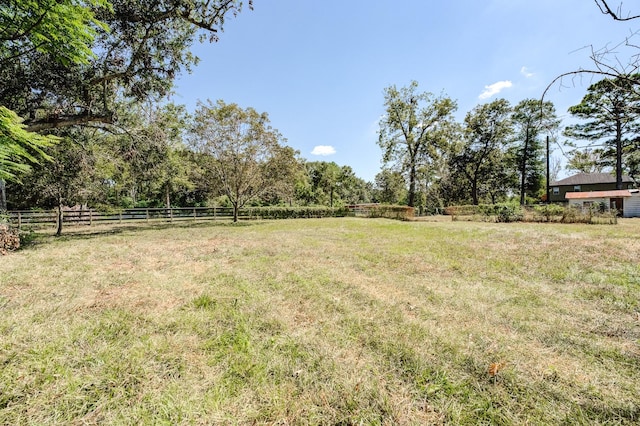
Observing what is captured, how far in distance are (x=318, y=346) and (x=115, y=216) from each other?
69.6 ft

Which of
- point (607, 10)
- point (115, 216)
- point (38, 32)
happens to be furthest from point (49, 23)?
point (115, 216)

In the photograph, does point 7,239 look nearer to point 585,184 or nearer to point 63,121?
point 63,121

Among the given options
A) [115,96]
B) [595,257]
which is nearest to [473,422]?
[595,257]

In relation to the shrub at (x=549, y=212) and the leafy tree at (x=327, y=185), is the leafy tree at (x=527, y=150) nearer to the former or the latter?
the shrub at (x=549, y=212)

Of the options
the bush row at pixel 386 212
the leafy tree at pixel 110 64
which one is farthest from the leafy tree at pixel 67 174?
the bush row at pixel 386 212

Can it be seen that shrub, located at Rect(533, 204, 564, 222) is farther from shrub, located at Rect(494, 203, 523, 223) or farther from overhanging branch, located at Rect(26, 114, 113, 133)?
overhanging branch, located at Rect(26, 114, 113, 133)

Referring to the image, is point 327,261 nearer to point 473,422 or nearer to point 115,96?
point 473,422

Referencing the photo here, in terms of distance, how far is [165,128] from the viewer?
11.6 meters

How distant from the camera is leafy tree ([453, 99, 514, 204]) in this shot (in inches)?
1106

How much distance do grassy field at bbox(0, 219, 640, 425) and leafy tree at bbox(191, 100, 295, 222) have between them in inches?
472

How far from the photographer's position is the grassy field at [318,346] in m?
1.75

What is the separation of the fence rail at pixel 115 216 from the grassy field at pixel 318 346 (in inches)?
543

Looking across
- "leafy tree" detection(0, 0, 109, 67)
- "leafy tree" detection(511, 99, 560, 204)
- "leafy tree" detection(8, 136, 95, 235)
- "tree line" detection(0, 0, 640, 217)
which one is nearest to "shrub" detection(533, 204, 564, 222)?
"tree line" detection(0, 0, 640, 217)

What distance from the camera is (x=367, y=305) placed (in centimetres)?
349
